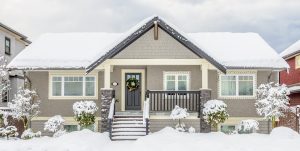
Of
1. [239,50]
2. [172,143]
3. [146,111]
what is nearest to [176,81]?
[146,111]

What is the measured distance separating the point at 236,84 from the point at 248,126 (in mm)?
3052

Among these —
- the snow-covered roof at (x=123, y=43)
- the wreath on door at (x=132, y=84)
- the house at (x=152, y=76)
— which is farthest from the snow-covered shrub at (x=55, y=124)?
the wreath on door at (x=132, y=84)

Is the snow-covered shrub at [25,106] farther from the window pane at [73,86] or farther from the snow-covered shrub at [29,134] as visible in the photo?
the window pane at [73,86]

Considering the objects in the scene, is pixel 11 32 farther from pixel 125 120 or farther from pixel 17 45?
pixel 125 120

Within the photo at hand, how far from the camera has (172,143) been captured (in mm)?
19797

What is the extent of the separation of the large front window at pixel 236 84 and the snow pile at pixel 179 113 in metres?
3.89

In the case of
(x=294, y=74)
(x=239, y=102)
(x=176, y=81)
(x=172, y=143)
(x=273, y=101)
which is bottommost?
(x=172, y=143)

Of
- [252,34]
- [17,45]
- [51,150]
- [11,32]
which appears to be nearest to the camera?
[51,150]

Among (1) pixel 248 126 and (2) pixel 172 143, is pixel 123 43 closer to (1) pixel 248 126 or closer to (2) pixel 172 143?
(2) pixel 172 143

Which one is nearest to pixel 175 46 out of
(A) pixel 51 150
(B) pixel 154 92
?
(B) pixel 154 92

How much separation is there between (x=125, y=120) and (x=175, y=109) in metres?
2.73

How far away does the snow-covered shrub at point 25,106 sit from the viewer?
25922mm

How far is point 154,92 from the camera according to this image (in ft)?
81.9

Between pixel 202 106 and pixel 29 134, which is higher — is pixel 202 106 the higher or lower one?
the higher one
